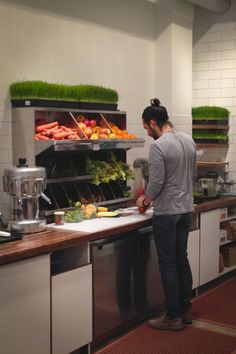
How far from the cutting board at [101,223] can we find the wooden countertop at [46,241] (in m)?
0.04

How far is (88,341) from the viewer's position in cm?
376

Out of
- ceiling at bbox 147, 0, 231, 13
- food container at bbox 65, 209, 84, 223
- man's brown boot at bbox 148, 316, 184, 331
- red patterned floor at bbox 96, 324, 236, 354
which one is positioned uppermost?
ceiling at bbox 147, 0, 231, 13

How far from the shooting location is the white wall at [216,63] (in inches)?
256

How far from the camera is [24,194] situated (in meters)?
3.68

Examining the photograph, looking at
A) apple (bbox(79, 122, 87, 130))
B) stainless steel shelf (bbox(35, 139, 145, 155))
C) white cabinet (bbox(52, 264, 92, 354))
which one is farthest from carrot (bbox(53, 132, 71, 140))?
white cabinet (bbox(52, 264, 92, 354))

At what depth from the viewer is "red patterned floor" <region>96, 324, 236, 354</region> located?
3.93 metres

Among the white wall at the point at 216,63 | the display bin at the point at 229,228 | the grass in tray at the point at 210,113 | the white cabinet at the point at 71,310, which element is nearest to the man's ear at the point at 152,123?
the white cabinet at the point at 71,310

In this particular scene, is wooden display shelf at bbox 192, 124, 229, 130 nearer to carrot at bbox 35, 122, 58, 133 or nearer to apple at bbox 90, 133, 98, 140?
apple at bbox 90, 133, 98, 140

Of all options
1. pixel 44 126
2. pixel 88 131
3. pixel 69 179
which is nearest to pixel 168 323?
pixel 69 179

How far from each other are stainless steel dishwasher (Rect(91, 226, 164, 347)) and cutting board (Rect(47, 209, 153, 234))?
3.8 inches

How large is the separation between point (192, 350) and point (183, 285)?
567 millimetres

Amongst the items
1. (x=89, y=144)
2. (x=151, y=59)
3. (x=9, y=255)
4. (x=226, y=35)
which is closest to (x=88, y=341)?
(x=9, y=255)

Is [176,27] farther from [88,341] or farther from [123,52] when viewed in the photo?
[88,341]

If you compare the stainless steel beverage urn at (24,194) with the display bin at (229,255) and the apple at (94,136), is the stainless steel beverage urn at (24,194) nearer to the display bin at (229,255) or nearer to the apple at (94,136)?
the apple at (94,136)
